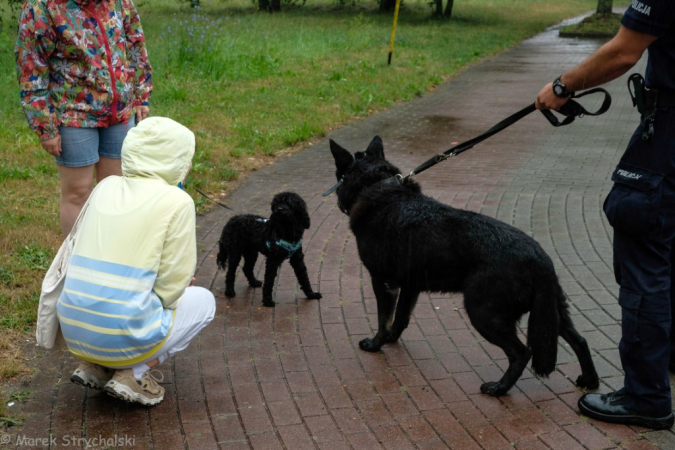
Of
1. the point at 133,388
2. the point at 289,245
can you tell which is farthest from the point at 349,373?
the point at 133,388

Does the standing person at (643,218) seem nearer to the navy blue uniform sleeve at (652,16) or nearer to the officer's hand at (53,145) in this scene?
the navy blue uniform sleeve at (652,16)

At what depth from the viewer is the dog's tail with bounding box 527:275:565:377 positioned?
3703mm

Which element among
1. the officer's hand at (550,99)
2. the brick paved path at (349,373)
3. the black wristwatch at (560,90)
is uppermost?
the black wristwatch at (560,90)

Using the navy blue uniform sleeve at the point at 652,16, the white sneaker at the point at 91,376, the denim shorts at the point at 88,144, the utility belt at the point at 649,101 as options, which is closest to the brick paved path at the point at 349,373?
the white sneaker at the point at 91,376

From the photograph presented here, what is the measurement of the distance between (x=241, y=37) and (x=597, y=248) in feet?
45.3

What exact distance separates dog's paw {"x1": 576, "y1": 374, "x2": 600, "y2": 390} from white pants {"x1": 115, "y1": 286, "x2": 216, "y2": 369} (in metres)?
2.22

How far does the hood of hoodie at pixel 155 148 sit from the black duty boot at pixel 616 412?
2583 mm

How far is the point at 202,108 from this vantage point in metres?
10.9

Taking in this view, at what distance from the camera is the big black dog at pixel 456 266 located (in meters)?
3.73

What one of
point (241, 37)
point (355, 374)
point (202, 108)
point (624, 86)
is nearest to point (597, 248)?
point (355, 374)

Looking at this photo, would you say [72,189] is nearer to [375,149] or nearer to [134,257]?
[134,257]

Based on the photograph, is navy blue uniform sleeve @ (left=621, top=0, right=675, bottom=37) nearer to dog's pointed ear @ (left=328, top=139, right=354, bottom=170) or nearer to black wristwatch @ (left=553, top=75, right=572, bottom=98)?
black wristwatch @ (left=553, top=75, right=572, bottom=98)

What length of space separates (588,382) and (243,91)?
9.29 metres

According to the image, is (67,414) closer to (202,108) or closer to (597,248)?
(597,248)
